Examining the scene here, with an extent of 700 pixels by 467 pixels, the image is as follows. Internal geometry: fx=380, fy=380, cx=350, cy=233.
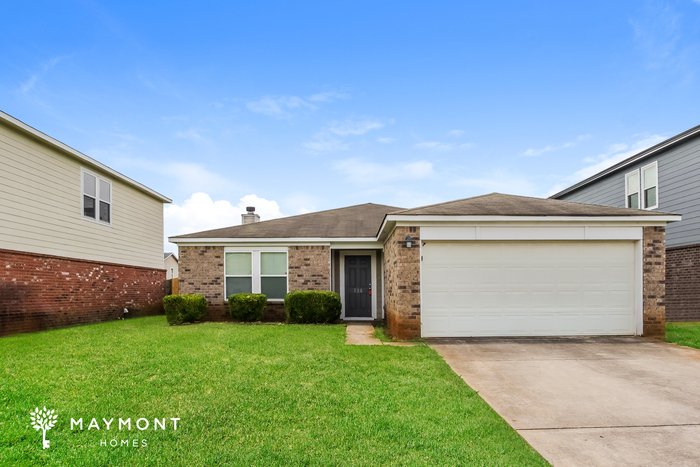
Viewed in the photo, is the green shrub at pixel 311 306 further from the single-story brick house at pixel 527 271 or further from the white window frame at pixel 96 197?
the white window frame at pixel 96 197

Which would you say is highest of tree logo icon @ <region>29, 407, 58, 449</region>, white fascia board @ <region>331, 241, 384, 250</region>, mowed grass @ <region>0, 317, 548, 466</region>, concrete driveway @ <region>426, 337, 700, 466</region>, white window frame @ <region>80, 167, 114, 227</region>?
white window frame @ <region>80, 167, 114, 227</region>

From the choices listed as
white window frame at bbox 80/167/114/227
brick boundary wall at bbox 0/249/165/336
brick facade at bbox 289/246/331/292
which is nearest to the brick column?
brick facade at bbox 289/246/331/292

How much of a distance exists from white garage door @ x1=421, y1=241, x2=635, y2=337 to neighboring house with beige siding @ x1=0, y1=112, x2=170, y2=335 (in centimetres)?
986

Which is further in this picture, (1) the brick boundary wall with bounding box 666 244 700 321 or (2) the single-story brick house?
(1) the brick boundary wall with bounding box 666 244 700 321

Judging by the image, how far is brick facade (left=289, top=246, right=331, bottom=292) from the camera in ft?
39.9

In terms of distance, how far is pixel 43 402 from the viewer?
4.01 meters

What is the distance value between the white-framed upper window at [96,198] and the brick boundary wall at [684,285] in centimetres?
1870

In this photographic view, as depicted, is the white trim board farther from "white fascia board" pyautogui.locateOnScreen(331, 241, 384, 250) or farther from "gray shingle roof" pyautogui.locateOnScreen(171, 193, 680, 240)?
"white fascia board" pyautogui.locateOnScreen(331, 241, 384, 250)

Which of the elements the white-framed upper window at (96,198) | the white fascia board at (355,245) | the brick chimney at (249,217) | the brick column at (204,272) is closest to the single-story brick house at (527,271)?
the white fascia board at (355,245)

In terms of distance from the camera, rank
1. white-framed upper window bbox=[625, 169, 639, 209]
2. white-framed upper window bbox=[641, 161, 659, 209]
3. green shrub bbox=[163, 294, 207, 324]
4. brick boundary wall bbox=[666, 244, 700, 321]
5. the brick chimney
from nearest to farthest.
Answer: green shrub bbox=[163, 294, 207, 324] < brick boundary wall bbox=[666, 244, 700, 321] < white-framed upper window bbox=[641, 161, 659, 209] < white-framed upper window bbox=[625, 169, 639, 209] < the brick chimney

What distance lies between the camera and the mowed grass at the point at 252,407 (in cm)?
304

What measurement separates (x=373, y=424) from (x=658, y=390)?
397 cm

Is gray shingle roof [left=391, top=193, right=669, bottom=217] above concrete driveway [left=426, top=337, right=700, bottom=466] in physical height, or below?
above

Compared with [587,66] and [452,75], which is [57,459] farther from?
[587,66]
